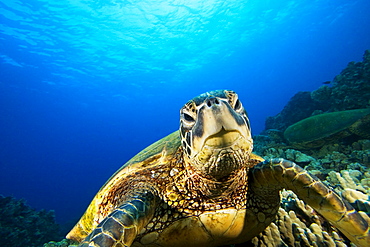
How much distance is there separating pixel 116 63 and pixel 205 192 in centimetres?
4348

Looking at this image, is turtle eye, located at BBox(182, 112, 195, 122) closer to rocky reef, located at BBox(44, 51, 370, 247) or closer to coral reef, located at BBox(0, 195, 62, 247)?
rocky reef, located at BBox(44, 51, 370, 247)

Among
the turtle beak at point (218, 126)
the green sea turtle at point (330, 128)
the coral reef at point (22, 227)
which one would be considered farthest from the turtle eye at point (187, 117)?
the coral reef at point (22, 227)

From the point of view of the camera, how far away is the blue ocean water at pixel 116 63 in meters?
27.5

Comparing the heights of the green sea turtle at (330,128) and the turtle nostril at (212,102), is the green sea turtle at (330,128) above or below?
above

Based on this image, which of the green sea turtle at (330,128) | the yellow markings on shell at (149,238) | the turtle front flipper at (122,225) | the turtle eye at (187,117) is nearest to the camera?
the turtle front flipper at (122,225)

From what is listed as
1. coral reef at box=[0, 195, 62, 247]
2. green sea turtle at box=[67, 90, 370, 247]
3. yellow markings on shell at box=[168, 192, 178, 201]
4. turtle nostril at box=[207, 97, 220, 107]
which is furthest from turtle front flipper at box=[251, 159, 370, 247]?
coral reef at box=[0, 195, 62, 247]

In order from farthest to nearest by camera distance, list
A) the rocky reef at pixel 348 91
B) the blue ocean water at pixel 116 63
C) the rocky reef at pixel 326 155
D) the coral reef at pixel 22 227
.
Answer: the blue ocean water at pixel 116 63, the rocky reef at pixel 348 91, the coral reef at pixel 22 227, the rocky reef at pixel 326 155

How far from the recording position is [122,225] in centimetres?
131

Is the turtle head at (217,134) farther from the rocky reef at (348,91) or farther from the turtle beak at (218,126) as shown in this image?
the rocky reef at (348,91)

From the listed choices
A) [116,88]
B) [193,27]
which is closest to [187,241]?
[193,27]

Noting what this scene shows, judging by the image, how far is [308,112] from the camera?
11844 millimetres

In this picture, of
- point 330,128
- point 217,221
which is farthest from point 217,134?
point 330,128

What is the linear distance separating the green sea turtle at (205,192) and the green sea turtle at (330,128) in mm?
5513

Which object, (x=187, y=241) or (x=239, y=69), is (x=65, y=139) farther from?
(x=187, y=241)
